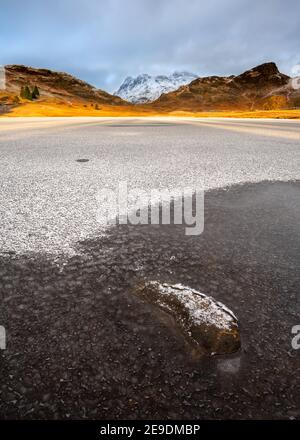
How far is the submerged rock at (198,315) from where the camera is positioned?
200 cm

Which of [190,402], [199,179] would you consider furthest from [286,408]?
[199,179]

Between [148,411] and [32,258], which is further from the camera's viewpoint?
[32,258]

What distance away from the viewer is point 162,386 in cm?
173

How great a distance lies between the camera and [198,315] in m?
2.21

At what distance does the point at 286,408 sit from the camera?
1613 millimetres

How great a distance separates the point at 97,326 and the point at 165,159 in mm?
6862

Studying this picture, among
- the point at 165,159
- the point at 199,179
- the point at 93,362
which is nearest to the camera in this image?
the point at 93,362

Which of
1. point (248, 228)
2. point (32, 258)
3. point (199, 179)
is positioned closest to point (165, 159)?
point (199, 179)

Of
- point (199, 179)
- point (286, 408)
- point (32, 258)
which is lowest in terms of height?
point (286, 408)

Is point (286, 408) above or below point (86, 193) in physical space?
below

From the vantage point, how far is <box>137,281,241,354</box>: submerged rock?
78.6 inches

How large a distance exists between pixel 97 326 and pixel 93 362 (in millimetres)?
317

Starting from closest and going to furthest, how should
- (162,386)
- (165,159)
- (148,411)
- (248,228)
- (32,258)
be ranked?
(148,411)
(162,386)
(32,258)
(248,228)
(165,159)

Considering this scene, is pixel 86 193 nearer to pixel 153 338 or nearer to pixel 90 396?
pixel 153 338
